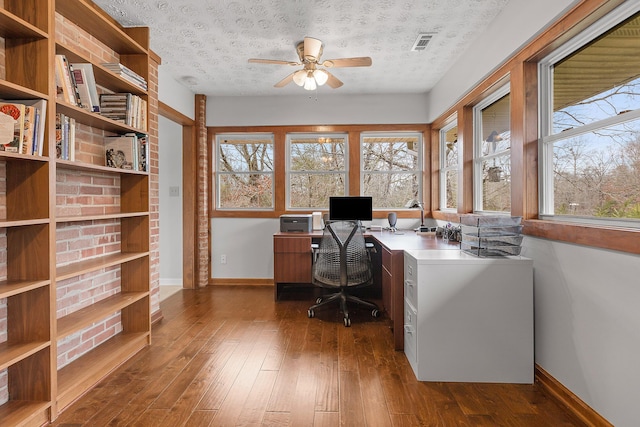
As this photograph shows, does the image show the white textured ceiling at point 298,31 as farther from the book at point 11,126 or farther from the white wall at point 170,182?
the book at point 11,126

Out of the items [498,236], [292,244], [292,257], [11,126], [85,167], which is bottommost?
[292,257]

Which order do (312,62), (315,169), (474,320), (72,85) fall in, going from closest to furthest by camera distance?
(72,85)
(474,320)
(312,62)
(315,169)

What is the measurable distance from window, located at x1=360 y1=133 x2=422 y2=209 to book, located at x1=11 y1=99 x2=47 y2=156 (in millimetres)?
3566

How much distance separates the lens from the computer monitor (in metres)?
4.18

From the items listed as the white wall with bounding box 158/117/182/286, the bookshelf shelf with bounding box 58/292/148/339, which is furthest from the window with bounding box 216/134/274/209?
the bookshelf shelf with bounding box 58/292/148/339

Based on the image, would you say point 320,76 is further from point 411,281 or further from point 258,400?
point 258,400

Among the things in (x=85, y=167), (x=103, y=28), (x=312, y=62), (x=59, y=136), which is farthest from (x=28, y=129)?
(x=312, y=62)

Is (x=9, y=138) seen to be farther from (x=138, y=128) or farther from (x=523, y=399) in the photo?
(x=523, y=399)

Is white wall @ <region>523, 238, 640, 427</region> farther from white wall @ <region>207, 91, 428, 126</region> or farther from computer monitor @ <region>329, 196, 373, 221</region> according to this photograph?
white wall @ <region>207, 91, 428, 126</region>

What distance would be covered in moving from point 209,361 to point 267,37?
2.61 m

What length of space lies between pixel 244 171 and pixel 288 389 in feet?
10.8

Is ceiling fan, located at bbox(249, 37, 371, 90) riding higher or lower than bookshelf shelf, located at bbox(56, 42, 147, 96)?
higher

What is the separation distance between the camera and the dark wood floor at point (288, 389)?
1.76m

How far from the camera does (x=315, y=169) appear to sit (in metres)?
4.69
